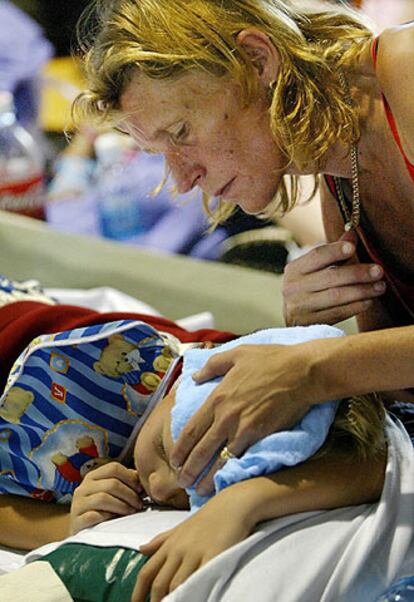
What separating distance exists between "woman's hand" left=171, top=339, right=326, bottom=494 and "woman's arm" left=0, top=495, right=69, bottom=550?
0.29m

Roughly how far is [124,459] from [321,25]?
0.61 m

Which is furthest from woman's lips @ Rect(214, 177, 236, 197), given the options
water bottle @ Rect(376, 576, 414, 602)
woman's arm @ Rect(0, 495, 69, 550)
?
water bottle @ Rect(376, 576, 414, 602)

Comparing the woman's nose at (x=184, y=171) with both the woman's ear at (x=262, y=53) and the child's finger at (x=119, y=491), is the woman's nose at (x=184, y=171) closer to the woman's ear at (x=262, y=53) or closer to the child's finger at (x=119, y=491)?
the woman's ear at (x=262, y=53)

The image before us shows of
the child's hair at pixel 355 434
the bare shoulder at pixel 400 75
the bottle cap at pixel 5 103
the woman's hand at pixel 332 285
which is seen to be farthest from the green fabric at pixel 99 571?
the bottle cap at pixel 5 103

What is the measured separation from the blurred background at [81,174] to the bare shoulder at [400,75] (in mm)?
1100

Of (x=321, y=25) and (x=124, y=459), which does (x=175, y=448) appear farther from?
(x=321, y=25)

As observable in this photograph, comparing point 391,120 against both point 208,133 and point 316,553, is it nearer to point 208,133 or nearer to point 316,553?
point 208,133

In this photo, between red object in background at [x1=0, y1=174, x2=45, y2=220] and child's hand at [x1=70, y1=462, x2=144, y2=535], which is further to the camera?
red object in background at [x1=0, y1=174, x2=45, y2=220]

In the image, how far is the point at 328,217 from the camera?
171 cm

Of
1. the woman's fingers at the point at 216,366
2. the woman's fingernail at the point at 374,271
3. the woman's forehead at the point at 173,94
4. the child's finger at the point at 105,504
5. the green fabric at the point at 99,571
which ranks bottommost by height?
the child's finger at the point at 105,504

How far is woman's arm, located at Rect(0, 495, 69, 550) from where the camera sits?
4.80 feet

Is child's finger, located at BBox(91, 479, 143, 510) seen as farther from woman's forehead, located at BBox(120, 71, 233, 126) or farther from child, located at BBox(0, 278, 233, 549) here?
woman's forehead, located at BBox(120, 71, 233, 126)

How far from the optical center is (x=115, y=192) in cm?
321

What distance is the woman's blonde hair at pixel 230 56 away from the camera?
4.57 feet
